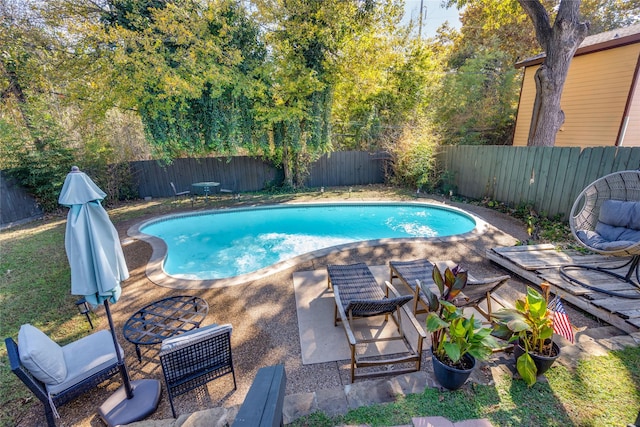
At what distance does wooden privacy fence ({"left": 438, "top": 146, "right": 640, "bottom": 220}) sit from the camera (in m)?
5.73

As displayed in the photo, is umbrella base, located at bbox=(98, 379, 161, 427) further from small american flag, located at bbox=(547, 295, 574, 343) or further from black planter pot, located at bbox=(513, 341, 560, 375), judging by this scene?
small american flag, located at bbox=(547, 295, 574, 343)

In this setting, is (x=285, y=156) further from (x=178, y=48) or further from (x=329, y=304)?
(x=329, y=304)

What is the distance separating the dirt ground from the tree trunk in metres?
4.22

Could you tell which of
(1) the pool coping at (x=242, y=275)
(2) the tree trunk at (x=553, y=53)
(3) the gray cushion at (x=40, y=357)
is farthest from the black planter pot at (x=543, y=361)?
(2) the tree trunk at (x=553, y=53)

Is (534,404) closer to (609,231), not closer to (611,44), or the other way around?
(609,231)

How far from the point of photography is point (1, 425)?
2227 millimetres

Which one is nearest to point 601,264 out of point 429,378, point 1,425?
point 429,378

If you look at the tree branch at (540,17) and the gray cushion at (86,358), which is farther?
A: the tree branch at (540,17)

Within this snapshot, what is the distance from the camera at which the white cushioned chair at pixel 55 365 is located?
6.53ft

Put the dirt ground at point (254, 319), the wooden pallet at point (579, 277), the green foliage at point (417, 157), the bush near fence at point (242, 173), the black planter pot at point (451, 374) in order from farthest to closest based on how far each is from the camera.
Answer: the bush near fence at point (242, 173)
the green foliage at point (417, 157)
the wooden pallet at point (579, 277)
the dirt ground at point (254, 319)
the black planter pot at point (451, 374)

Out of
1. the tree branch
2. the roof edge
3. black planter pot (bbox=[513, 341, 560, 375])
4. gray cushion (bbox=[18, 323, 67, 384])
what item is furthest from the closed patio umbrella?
the roof edge

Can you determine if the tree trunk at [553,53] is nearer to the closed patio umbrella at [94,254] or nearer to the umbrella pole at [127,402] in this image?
the closed patio umbrella at [94,254]

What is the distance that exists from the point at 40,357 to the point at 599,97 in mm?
14174

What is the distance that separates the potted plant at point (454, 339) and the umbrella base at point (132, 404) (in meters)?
2.52
